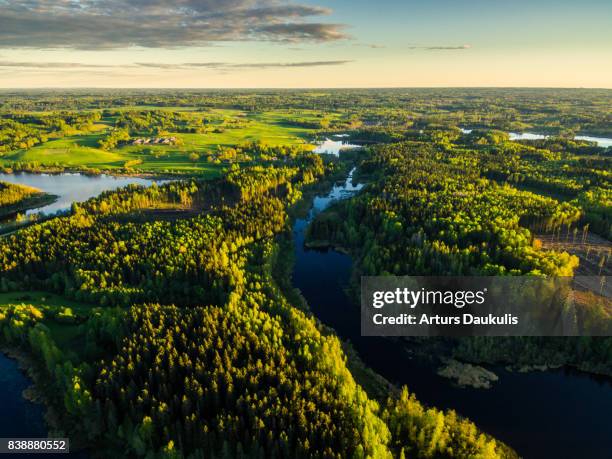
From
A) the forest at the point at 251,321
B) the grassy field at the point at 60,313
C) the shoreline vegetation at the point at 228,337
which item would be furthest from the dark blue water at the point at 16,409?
the grassy field at the point at 60,313

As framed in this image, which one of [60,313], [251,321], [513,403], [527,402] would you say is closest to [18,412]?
[60,313]

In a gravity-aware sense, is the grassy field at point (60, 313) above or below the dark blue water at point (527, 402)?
above

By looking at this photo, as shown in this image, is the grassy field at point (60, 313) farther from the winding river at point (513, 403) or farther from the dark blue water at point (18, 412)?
the winding river at point (513, 403)

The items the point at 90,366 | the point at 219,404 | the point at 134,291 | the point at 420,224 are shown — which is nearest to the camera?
the point at 219,404

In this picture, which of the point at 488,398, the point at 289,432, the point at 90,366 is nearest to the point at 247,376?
the point at 289,432

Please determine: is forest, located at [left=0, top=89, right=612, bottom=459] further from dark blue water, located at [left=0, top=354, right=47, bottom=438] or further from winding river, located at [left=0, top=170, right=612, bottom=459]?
winding river, located at [left=0, top=170, right=612, bottom=459]

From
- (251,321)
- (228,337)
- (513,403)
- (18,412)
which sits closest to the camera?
(18,412)

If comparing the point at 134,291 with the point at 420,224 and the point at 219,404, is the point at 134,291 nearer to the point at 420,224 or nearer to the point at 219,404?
the point at 219,404

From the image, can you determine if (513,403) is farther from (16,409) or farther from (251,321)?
(16,409)
